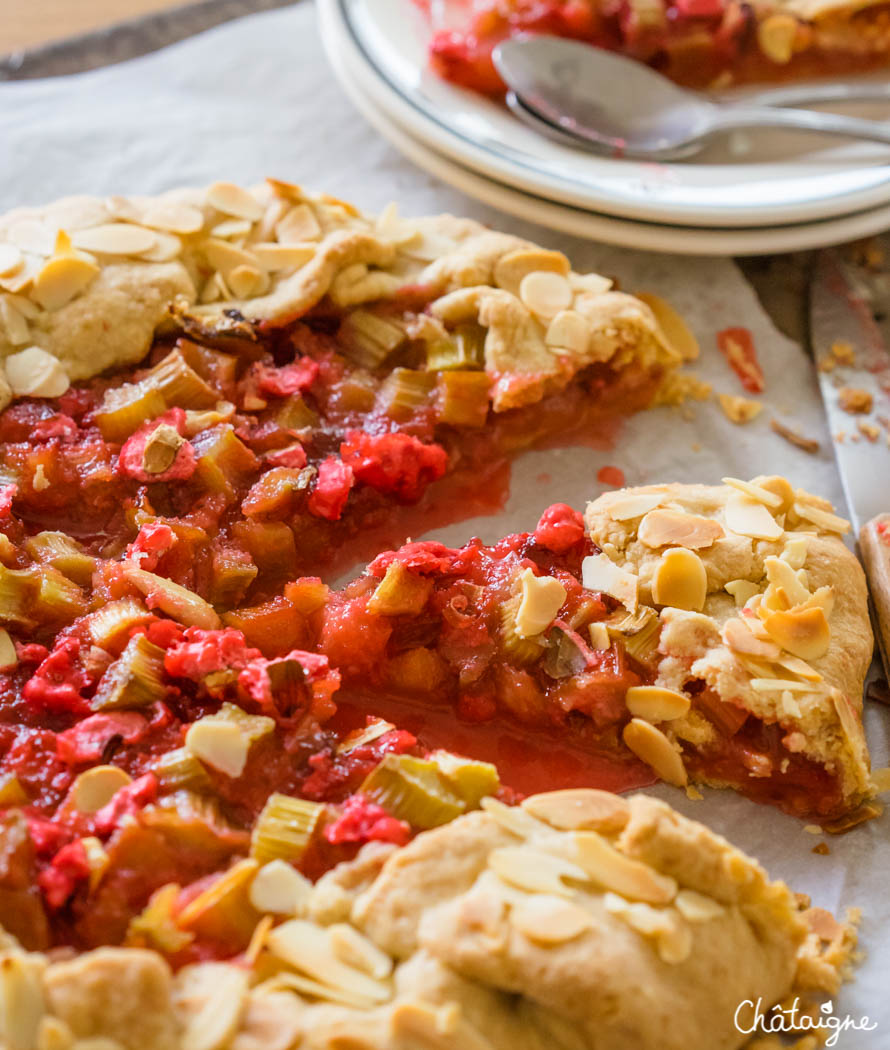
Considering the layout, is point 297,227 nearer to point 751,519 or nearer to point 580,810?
point 751,519

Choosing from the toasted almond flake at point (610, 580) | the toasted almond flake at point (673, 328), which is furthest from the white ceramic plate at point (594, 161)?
the toasted almond flake at point (610, 580)

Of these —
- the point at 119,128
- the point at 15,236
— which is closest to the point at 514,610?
the point at 15,236

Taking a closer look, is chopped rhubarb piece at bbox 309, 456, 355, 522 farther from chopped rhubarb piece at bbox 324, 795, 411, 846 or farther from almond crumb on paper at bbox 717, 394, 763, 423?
almond crumb on paper at bbox 717, 394, 763, 423

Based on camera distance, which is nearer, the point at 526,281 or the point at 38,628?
the point at 38,628

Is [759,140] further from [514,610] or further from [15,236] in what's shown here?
[15,236]

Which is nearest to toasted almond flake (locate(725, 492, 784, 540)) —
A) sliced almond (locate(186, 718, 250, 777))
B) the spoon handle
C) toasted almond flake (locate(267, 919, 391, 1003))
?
sliced almond (locate(186, 718, 250, 777))

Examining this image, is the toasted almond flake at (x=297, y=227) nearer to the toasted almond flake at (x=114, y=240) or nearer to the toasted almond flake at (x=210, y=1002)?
the toasted almond flake at (x=114, y=240)

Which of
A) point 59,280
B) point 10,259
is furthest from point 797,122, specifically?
point 10,259
